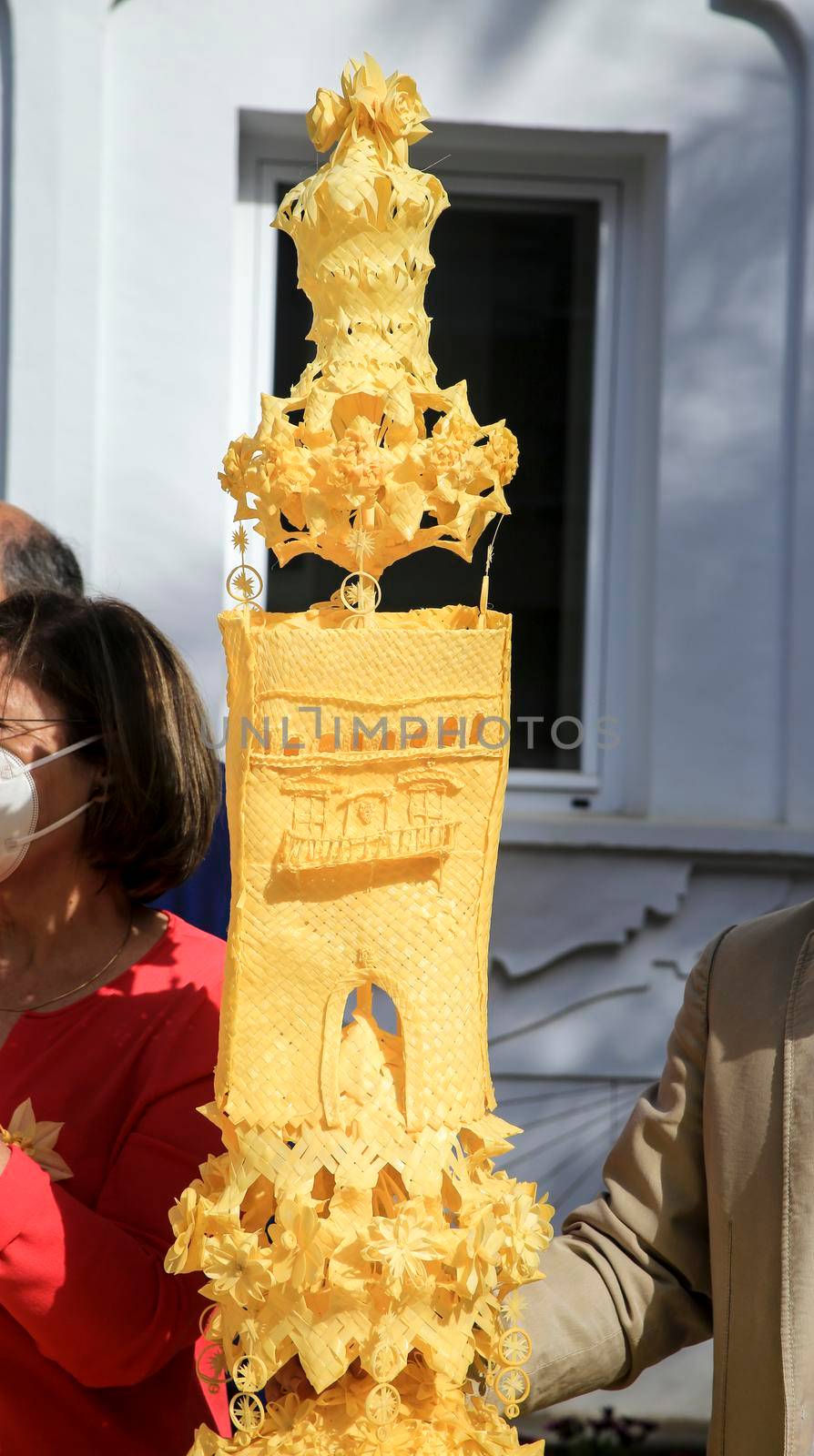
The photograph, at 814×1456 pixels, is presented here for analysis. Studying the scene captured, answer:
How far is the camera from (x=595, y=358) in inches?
121

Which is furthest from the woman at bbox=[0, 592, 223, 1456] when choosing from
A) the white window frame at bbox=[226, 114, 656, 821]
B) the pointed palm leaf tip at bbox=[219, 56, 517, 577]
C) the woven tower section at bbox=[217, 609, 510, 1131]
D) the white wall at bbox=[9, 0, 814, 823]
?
the white window frame at bbox=[226, 114, 656, 821]

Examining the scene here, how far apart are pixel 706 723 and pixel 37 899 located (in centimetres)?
186

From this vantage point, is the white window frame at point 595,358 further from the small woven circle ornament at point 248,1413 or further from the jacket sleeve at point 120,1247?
the small woven circle ornament at point 248,1413

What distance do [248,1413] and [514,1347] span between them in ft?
0.75

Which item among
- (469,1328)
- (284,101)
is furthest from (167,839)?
(284,101)

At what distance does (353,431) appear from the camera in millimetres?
1070

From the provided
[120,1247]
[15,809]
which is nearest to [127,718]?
[15,809]

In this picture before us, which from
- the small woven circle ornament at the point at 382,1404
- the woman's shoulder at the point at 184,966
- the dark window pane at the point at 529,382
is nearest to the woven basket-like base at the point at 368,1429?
the small woven circle ornament at the point at 382,1404

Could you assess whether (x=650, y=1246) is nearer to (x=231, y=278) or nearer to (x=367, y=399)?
(x=367, y=399)

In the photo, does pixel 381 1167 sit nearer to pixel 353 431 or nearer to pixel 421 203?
pixel 353 431

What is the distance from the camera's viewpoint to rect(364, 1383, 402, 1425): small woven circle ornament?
1010mm

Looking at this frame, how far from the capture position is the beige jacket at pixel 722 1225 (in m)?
1.28

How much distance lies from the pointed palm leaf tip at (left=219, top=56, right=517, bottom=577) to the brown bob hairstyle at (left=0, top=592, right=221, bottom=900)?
37 cm

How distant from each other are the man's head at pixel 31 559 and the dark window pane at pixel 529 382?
1039 mm
